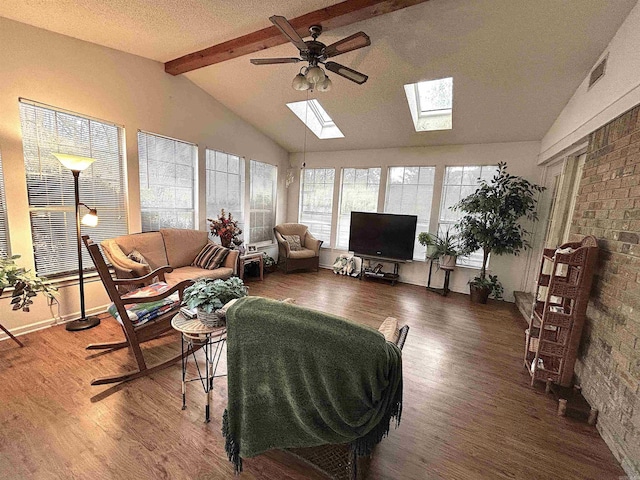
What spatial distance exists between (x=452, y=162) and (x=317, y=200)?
2.77 metres

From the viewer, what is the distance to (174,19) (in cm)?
263

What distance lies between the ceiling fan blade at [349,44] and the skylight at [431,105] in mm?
1802

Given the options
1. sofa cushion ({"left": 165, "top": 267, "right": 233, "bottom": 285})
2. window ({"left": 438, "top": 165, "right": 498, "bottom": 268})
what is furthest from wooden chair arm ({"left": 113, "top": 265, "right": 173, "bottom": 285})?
window ({"left": 438, "top": 165, "right": 498, "bottom": 268})

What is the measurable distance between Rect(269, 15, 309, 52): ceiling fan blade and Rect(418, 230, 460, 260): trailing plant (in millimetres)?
3564

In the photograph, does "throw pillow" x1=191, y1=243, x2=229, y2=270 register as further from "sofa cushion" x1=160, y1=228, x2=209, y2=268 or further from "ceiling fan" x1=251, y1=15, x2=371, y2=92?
"ceiling fan" x1=251, y1=15, x2=371, y2=92

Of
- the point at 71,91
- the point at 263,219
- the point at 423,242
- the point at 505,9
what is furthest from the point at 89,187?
the point at 423,242

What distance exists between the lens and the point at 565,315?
2186 millimetres

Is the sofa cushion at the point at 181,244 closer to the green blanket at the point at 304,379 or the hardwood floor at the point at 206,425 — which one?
the hardwood floor at the point at 206,425

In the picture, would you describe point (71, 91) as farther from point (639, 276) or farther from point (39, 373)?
point (639, 276)

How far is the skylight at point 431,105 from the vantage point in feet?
12.9

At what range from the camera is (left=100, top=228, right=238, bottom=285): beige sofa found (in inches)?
119

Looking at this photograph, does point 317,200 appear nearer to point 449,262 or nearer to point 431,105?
point 431,105

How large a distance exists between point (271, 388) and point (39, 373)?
7.27 feet

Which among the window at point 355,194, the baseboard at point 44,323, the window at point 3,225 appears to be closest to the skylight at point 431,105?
the window at point 355,194
